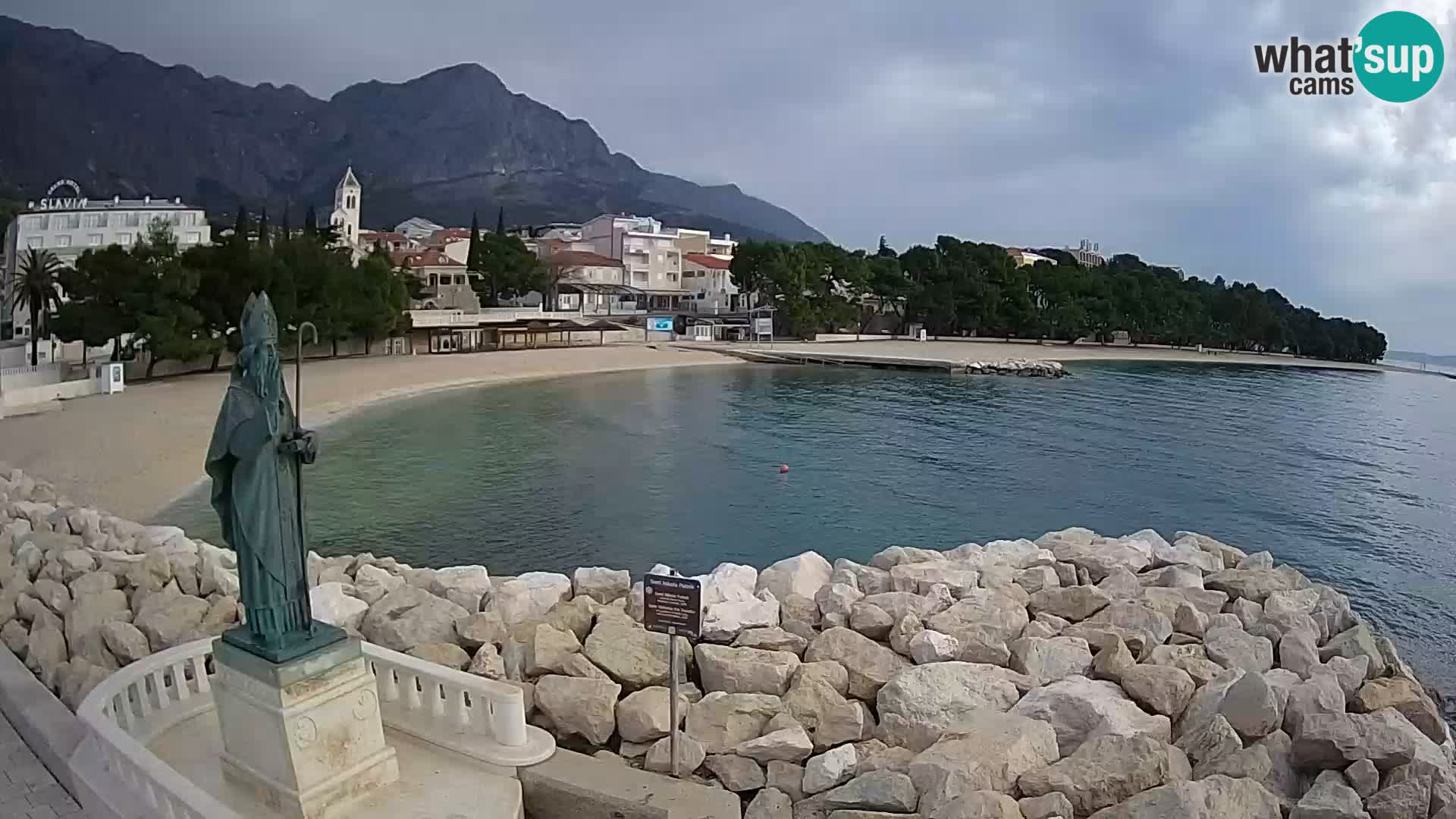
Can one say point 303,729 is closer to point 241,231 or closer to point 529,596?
point 529,596

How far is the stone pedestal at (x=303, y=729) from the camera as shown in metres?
4.57

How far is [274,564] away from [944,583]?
22.8 feet

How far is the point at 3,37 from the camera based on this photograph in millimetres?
159500

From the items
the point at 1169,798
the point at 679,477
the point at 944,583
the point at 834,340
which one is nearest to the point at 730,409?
the point at 679,477

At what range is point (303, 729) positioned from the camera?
4.61 m

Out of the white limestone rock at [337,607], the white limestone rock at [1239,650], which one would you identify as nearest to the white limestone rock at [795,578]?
the white limestone rock at [1239,650]

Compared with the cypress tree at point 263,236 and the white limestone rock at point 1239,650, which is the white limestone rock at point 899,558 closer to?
the white limestone rock at point 1239,650

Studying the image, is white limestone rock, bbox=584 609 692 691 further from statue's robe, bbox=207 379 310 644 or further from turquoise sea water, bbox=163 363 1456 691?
turquoise sea water, bbox=163 363 1456 691

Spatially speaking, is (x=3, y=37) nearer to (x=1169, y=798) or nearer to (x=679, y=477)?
(x=679, y=477)

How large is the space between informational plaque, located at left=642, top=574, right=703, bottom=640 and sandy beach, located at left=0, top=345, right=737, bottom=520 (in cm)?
1385

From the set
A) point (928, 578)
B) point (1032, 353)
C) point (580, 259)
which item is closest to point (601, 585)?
point (928, 578)

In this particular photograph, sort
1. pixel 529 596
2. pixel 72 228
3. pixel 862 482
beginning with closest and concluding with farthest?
pixel 529 596 → pixel 862 482 → pixel 72 228

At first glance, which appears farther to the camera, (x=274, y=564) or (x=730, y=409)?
(x=730, y=409)

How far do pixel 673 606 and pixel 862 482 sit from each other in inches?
648
